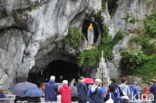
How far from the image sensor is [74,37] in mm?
18047

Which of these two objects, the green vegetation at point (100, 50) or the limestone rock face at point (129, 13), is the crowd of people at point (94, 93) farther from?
the limestone rock face at point (129, 13)

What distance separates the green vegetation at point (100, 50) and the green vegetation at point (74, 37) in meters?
0.99

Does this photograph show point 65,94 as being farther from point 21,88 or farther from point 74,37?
point 74,37

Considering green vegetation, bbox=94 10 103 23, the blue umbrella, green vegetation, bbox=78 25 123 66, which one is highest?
green vegetation, bbox=94 10 103 23

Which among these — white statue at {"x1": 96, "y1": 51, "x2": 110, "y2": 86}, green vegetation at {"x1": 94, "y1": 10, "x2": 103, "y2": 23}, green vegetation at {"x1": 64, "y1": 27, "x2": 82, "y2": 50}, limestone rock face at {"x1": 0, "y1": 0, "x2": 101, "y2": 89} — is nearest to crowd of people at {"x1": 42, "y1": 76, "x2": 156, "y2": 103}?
limestone rock face at {"x1": 0, "y1": 0, "x2": 101, "y2": 89}

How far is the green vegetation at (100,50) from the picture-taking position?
18.8 m

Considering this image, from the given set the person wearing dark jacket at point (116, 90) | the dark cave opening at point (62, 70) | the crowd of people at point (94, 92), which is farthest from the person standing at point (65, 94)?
the dark cave opening at point (62, 70)

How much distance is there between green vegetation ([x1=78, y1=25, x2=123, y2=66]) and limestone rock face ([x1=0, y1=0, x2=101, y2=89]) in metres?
3.19

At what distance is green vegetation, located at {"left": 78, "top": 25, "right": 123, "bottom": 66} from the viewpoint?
1885 centimetres

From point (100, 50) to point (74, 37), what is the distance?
2.45 metres

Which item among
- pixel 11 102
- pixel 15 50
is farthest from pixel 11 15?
pixel 11 102

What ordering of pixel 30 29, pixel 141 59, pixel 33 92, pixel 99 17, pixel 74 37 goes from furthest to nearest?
pixel 141 59 → pixel 99 17 → pixel 74 37 → pixel 30 29 → pixel 33 92

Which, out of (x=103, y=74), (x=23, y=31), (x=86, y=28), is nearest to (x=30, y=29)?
(x=23, y=31)

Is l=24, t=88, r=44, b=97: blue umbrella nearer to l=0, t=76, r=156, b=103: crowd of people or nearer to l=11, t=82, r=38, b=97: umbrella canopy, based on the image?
l=11, t=82, r=38, b=97: umbrella canopy
